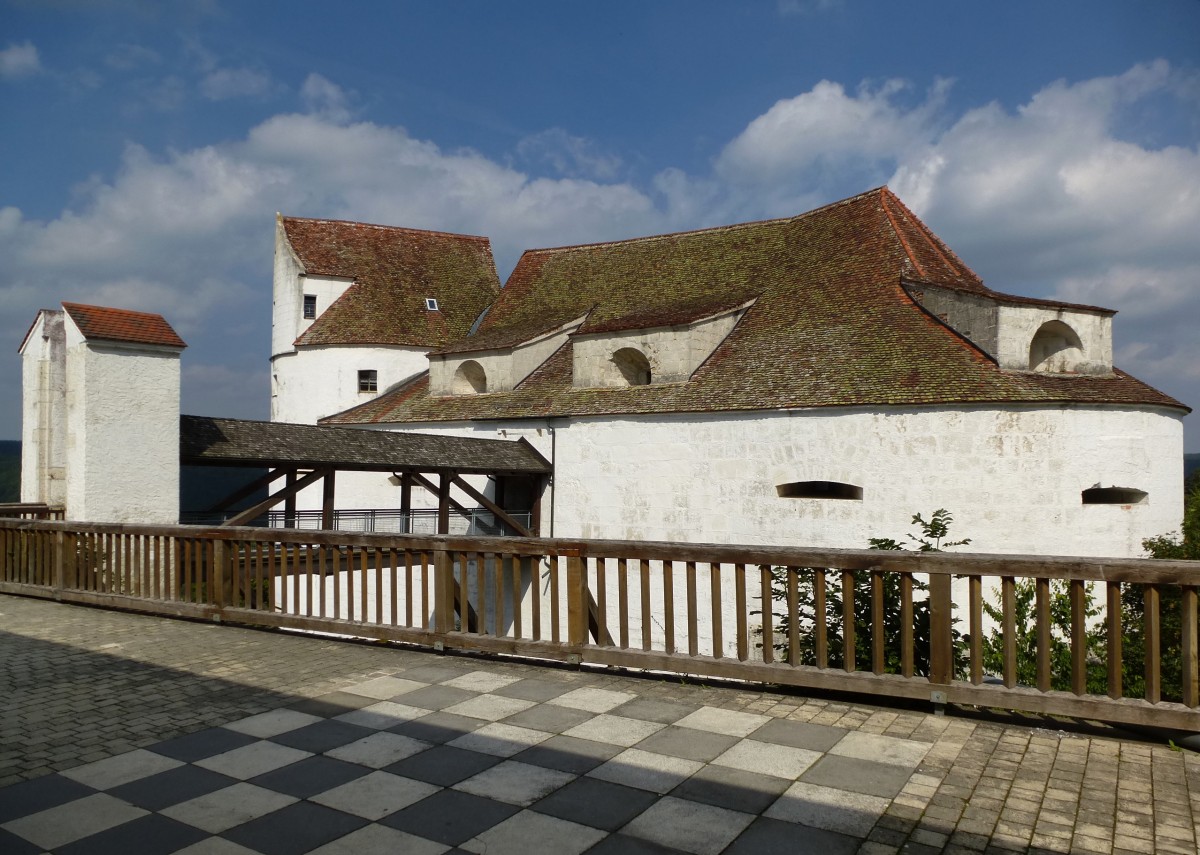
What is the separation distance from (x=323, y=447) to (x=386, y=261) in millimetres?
14946

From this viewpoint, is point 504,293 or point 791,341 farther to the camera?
point 504,293

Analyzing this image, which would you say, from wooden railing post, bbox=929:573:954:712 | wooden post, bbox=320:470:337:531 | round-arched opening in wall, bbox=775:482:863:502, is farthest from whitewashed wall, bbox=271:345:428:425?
wooden railing post, bbox=929:573:954:712

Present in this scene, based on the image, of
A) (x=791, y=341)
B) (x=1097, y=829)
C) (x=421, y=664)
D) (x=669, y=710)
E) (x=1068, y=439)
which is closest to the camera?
(x=1097, y=829)

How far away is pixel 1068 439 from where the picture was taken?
13984mm

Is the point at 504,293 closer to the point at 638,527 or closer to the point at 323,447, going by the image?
the point at 638,527

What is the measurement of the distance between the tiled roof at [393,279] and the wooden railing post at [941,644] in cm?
2235

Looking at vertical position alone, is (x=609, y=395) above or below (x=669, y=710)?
above

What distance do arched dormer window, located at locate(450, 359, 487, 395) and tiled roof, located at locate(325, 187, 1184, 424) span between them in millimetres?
425

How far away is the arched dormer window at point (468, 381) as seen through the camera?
72.9 ft

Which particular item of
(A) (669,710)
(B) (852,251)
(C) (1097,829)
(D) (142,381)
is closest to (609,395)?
(B) (852,251)

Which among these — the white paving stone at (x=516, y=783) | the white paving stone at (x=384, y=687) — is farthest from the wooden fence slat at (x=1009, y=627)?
the white paving stone at (x=384, y=687)

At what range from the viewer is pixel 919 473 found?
14555mm

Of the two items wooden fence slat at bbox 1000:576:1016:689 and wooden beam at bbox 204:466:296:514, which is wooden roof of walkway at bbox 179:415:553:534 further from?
wooden fence slat at bbox 1000:576:1016:689

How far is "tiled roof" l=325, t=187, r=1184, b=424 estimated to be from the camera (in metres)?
14.8
